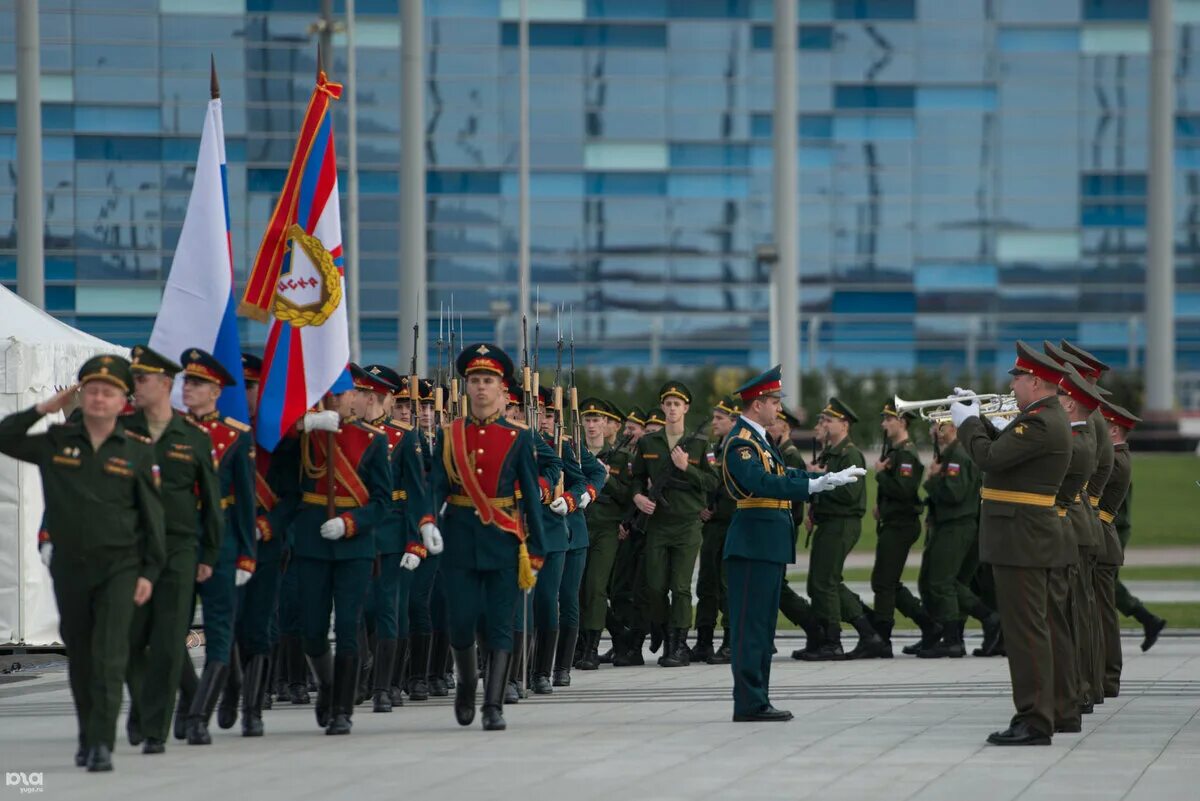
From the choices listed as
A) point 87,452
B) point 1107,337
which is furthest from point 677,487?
point 1107,337

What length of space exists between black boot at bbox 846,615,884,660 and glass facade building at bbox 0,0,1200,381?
43983mm

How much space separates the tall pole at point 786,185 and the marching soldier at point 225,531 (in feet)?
104

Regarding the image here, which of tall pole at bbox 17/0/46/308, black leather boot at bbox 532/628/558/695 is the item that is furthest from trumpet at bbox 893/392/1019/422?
tall pole at bbox 17/0/46/308

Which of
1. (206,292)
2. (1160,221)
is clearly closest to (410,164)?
(1160,221)

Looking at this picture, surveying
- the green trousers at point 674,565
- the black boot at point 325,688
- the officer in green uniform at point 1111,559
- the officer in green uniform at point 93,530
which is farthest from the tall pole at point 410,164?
the officer in green uniform at point 93,530

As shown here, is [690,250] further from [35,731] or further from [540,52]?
[35,731]

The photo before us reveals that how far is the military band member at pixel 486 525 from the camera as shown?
444 inches

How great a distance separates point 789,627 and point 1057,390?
9.84 metres

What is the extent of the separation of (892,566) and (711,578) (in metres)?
1.45

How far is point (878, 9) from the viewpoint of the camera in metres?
65.4

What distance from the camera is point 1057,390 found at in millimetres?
11055

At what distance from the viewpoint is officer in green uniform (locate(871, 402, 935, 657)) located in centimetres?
1675

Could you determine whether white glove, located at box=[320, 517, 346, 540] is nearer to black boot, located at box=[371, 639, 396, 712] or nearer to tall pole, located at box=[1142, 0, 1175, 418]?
black boot, located at box=[371, 639, 396, 712]

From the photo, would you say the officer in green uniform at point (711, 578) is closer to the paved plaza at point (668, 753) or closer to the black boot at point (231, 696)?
the paved plaza at point (668, 753)
